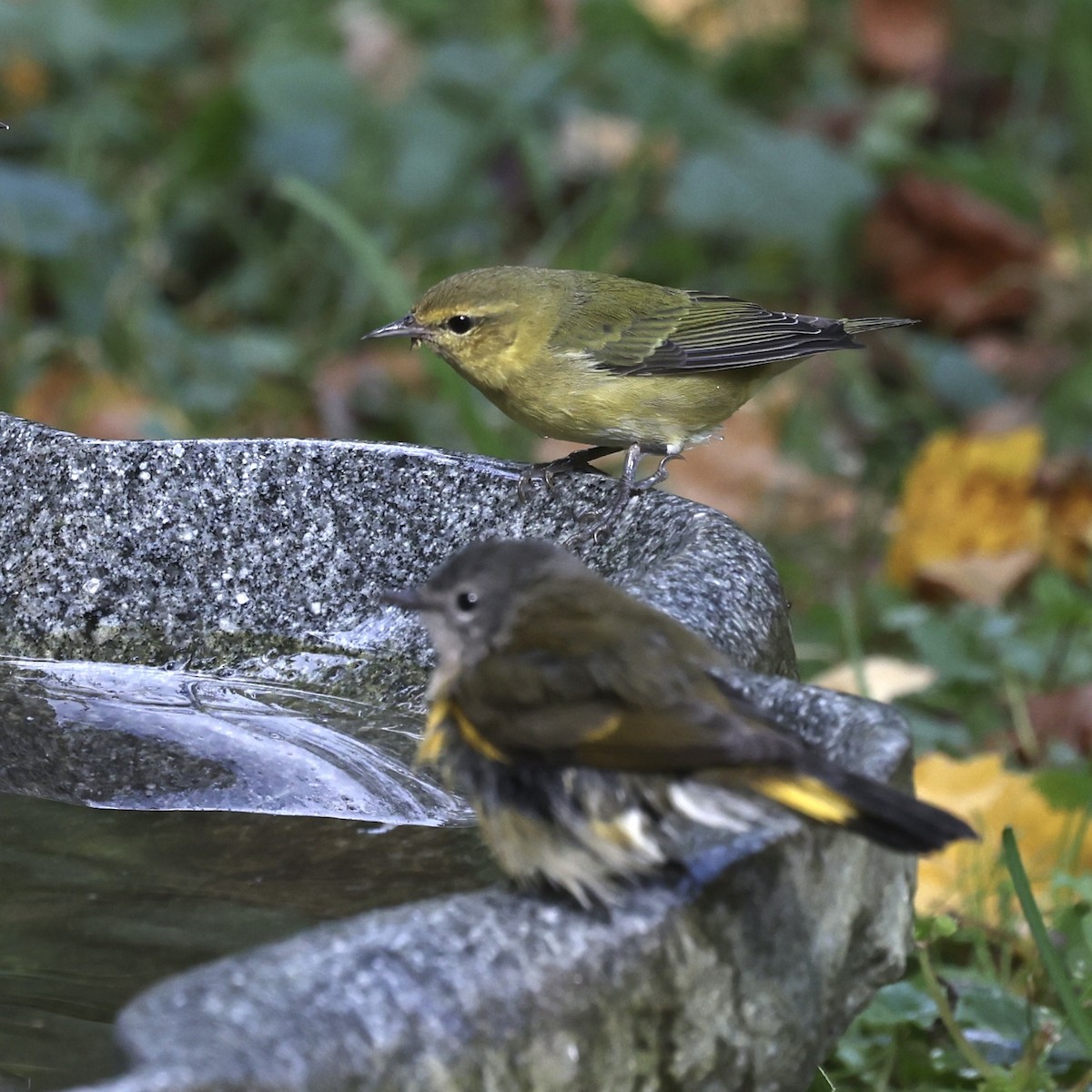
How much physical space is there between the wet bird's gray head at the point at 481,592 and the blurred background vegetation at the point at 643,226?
8.70ft

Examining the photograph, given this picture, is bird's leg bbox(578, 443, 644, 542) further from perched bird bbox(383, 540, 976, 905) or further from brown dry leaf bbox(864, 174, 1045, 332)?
brown dry leaf bbox(864, 174, 1045, 332)

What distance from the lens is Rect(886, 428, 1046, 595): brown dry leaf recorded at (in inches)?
209

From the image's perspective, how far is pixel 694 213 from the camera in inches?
289

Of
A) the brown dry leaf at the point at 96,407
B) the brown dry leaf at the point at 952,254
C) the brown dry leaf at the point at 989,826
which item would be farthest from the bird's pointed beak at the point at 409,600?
the brown dry leaf at the point at 952,254

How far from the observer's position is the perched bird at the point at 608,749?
1759mm

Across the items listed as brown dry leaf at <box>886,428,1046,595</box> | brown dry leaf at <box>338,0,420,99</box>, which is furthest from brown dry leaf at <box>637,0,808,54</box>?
brown dry leaf at <box>886,428,1046,595</box>

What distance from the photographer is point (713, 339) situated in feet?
15.1

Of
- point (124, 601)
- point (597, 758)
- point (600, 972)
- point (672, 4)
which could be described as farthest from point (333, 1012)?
point (672, 4)

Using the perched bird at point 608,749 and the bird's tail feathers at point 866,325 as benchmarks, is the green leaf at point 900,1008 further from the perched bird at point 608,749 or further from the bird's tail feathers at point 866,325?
the bird's tail feathers at point 866,325

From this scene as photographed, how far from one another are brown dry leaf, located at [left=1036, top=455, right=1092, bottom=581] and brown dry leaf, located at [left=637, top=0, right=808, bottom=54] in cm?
413

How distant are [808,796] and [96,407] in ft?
16.1

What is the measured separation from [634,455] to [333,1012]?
2632mm

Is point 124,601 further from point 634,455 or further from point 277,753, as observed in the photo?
point 634,455

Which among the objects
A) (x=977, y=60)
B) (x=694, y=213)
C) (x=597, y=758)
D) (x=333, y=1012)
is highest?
(x=977, y=60)
